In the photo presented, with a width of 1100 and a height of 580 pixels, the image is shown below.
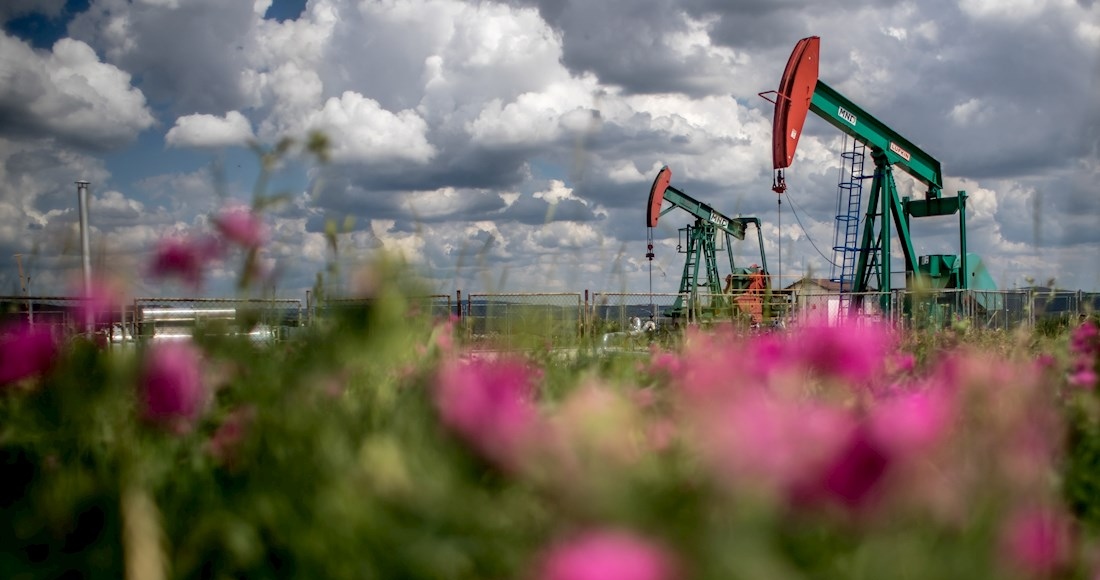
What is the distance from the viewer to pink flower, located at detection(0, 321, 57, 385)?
5.13ft

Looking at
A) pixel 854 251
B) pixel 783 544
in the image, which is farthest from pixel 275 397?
pixel 854 251

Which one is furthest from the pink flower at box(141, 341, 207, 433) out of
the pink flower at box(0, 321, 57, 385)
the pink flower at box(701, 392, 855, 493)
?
the pink flower at box(701, 392, 855, 493)

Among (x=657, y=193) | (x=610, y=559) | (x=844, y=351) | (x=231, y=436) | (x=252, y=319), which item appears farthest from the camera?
(x=657, y=193)

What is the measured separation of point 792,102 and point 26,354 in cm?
1565

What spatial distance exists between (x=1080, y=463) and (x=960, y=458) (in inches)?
33.5

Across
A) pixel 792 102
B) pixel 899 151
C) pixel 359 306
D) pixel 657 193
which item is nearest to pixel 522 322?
pixel 359 306

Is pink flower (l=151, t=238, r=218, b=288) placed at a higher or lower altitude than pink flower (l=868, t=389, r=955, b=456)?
higher

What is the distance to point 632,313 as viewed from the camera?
1257 centimetres

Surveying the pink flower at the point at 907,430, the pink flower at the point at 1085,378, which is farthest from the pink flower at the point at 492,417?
the pink flower at the point at 1085,378

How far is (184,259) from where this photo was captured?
5.94 feet

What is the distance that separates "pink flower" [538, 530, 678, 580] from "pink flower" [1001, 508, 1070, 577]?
357 mm

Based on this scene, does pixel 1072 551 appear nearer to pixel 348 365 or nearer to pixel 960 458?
pixel 960 458

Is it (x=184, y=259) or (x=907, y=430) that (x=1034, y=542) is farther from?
(x=184, y=259)

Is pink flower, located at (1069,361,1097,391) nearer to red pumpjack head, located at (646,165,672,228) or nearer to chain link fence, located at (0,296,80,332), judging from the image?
chain link fence, located at (0,296,80,332)
